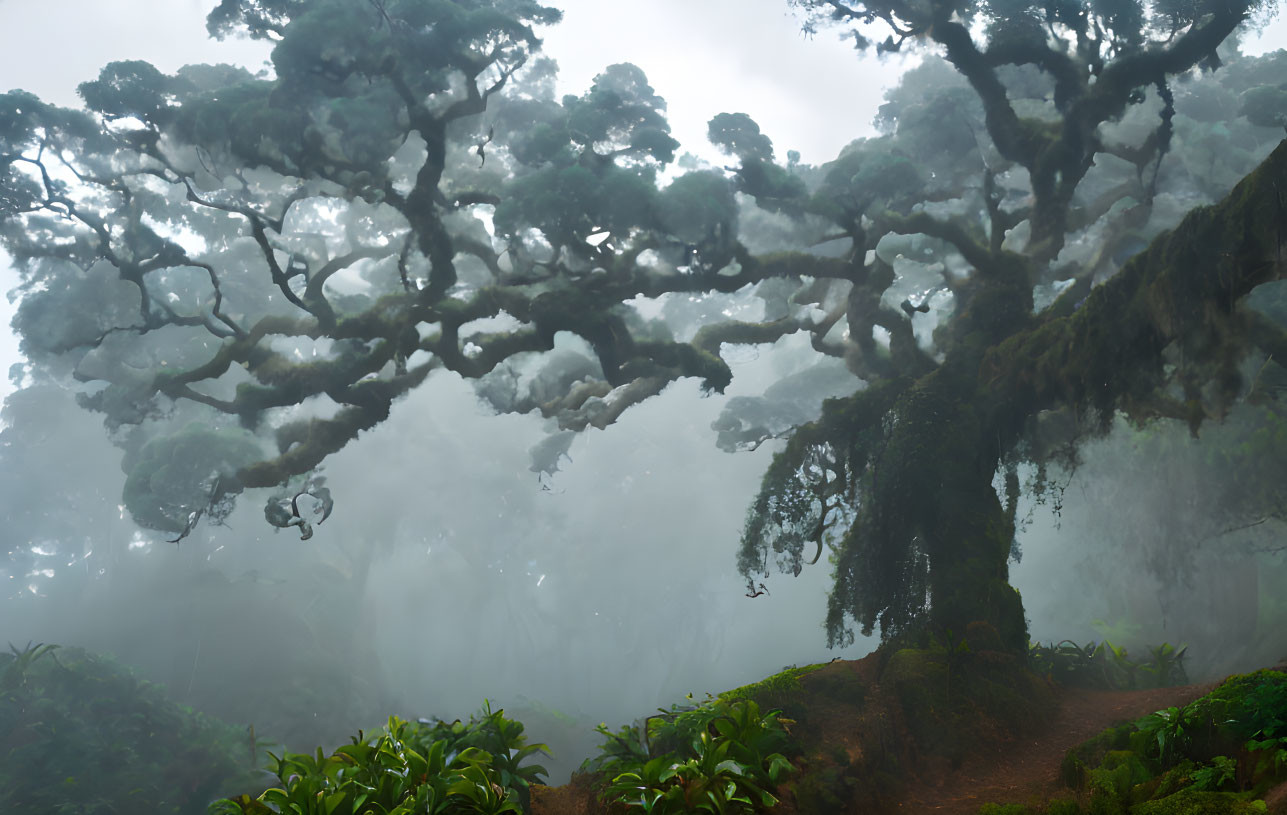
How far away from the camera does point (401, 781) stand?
6586mm

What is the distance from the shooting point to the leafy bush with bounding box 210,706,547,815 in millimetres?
6199

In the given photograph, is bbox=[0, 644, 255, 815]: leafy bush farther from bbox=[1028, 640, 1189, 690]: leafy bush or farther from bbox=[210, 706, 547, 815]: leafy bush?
bbox=[1028, 640, 1189, 690]: leafy bush

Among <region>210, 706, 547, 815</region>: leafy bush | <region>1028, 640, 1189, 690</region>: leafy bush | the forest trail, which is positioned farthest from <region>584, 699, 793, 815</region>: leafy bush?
<region>1028, 640, 1189, 690</region>: leafy bush

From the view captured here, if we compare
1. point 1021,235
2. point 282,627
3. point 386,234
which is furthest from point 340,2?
point 282,627

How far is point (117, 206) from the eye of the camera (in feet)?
43.7

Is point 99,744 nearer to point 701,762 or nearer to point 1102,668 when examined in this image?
point 701,762

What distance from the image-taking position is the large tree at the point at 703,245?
34.4 ft

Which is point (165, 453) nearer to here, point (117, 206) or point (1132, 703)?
point (117, 206)

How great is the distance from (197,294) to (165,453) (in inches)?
251

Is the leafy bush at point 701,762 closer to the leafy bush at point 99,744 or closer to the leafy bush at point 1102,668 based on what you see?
the leafy bush at point 1102,668

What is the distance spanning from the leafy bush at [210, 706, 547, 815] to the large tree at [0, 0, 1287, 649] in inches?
211

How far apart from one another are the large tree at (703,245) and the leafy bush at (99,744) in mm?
6961

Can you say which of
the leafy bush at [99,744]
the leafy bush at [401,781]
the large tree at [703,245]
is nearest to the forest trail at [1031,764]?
the large tree at [703,245]

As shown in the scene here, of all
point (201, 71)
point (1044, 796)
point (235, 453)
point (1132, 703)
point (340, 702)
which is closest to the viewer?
point (1044, 796)
